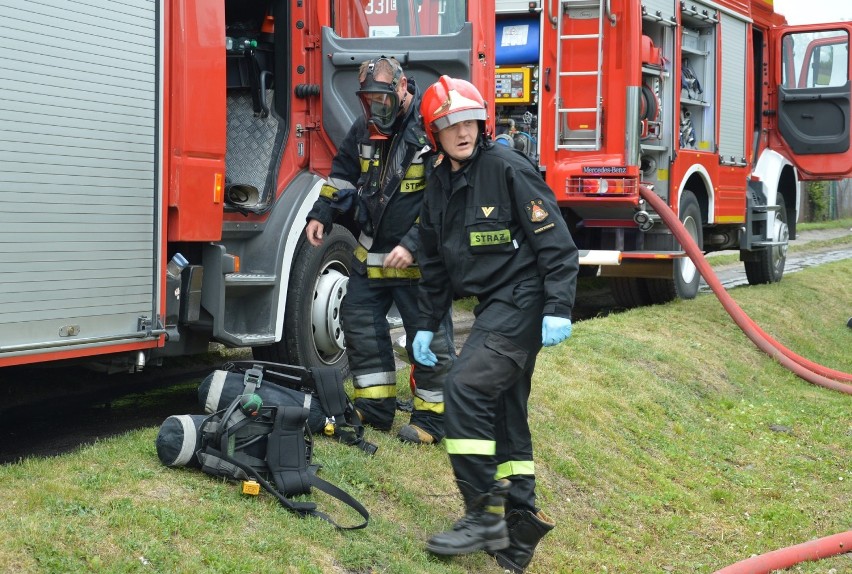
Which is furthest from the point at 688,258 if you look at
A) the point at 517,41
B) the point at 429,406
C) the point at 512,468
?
the point at 512,468

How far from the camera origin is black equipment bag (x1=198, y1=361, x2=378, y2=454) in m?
4.83

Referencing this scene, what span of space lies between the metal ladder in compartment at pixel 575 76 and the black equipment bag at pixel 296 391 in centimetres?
527

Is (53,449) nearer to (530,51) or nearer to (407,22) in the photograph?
(407,22)

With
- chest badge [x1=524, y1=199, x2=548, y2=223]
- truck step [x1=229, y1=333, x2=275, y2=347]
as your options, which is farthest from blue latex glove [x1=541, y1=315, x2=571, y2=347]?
truck step [x1=229, y1=333, x2=275, y2=347]

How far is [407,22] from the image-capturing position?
6457 mm

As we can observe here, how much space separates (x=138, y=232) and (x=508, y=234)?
1880mm

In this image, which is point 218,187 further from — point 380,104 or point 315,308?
point 315,308

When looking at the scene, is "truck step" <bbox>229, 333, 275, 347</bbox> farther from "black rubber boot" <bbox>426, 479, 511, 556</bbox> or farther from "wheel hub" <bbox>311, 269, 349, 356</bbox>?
"black rubber boot" <bbox>426, 479, 511, 556</bbox>

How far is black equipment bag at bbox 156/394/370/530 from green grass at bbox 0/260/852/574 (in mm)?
81

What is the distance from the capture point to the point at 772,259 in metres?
13.5

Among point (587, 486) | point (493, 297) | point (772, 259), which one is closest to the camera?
point (493, 297)

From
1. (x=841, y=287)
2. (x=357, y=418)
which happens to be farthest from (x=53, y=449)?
(x=841, y=287)

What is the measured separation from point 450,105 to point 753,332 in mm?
6536

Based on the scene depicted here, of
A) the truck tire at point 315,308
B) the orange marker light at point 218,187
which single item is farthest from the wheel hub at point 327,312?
the orange marker light at point 218,187
